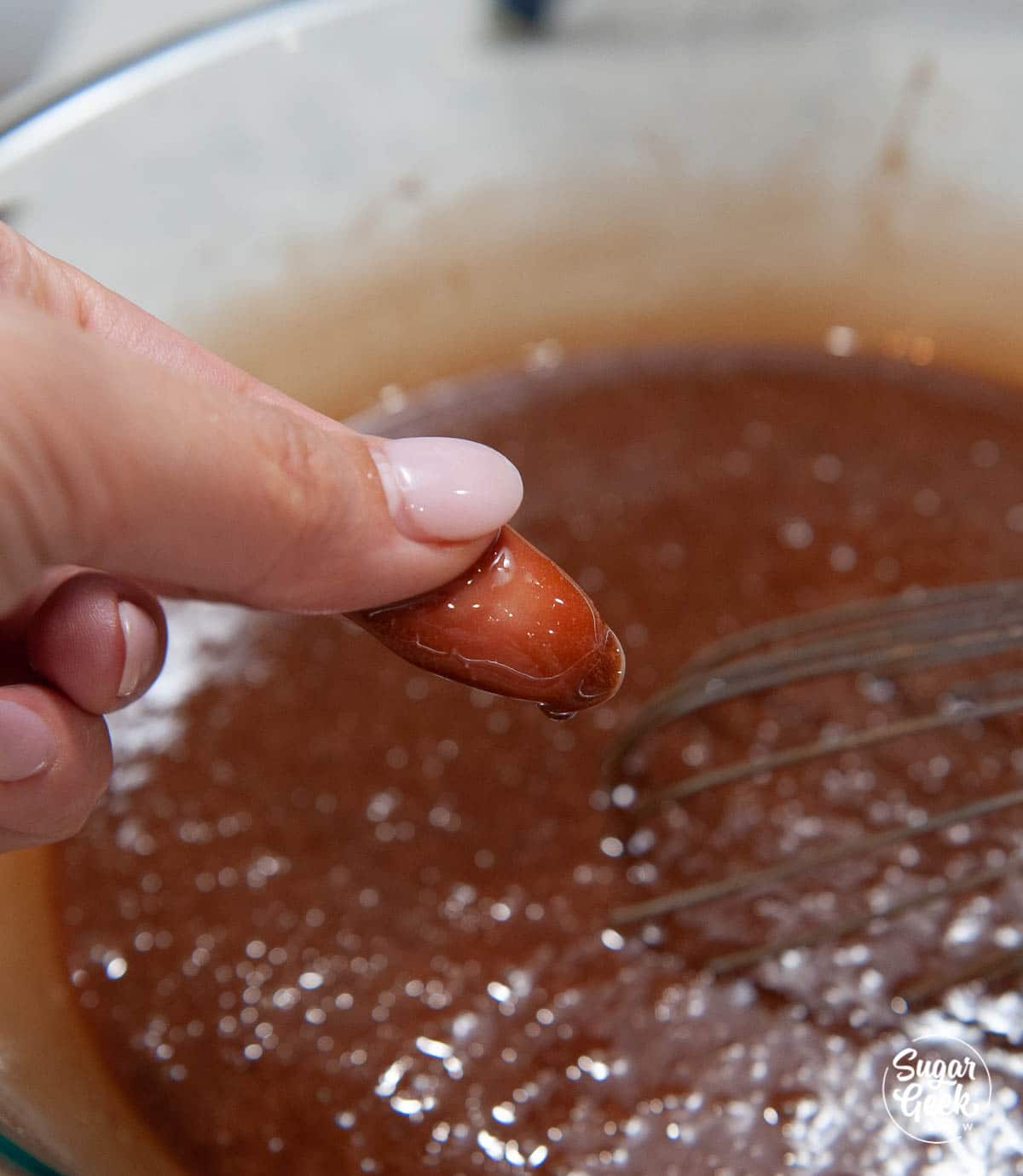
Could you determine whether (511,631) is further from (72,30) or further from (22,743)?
(72,30)

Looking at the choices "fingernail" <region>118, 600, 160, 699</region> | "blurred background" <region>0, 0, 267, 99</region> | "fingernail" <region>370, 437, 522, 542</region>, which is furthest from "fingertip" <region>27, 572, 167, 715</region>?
"blurred background" <region>0, 0, 267, 99</region>

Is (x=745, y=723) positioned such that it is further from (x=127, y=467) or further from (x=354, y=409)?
(x=127, y=467)

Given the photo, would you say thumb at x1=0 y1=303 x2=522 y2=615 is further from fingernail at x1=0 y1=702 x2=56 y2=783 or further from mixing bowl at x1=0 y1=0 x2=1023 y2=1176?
mixing bowl at x1=0 y1=0 x2=1023 y2=1176

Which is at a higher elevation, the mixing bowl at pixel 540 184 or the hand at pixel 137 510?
the hand at pixel 137 510

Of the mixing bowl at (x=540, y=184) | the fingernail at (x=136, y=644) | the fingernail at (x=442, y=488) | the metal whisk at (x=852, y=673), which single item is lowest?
the metal whisk at (x=852, y=673)

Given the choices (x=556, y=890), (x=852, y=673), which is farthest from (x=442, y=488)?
(x=852, y=673)

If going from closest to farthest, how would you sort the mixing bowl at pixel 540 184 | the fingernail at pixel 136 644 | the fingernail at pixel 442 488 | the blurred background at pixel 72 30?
1. the fingernail at pixel 442 488
2. the fingernail at pixel 136 644
3. the mixing bowl at pixel 540 184
4. the blurred background at pixel 72 30

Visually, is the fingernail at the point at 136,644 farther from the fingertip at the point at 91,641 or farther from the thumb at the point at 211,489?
the thumb at the point at 211,489

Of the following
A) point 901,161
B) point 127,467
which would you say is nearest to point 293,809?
point 127,467

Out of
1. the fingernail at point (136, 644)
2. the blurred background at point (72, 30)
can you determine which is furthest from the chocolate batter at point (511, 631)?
the blurred background at point (72, 30)
